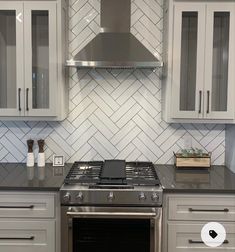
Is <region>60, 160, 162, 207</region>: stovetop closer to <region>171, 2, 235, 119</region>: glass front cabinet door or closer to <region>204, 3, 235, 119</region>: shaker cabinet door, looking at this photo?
<region>171, 2, 235, 119</region>: glass front cabinet door

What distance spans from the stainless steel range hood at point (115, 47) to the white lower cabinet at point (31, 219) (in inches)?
39.5

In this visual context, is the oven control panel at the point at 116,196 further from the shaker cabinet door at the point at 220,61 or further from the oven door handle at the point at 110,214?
the shaker cabinet door at the point at 220,61

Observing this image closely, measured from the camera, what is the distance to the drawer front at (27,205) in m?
2.48

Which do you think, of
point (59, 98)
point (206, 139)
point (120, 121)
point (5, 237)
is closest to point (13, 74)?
point (59, 98)

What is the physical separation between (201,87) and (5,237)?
6.03ft

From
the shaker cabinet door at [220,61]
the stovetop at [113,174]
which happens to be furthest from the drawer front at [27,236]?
the shaker cabinet door at [220,61]

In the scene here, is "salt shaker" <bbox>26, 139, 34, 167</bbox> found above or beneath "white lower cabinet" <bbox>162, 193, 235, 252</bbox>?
above

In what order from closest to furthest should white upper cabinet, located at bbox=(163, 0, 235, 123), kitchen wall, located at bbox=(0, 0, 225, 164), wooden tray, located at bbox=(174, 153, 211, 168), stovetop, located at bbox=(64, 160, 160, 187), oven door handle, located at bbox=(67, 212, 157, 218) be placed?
oven door handle, located at bbox=(67, 212, 157, 218), stovetop, located at bbox=(64, 160, 160, 187), white upper cabinet, located at bbox=(163, 0, 235, 123), wooden tray, located at bbox=(174, 153, 211, 168), kitchen wall, located at bbox=(0, 0, 225, 164)

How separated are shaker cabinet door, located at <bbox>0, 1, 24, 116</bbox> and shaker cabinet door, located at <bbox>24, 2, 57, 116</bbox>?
5 cm

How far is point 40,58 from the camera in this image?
283cm

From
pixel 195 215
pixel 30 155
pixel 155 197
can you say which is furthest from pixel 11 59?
pixel 195 215

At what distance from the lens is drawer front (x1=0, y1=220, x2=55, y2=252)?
8.16 ft

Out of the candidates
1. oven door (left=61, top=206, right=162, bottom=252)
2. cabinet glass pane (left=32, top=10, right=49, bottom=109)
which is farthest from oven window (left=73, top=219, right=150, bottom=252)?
cabinet glass pane (left=32, top=10, right=49, bottom=109)

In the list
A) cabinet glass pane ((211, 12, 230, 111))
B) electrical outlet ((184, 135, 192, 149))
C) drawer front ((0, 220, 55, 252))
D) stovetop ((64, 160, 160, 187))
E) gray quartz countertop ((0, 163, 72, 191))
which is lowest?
drawer front ((0, 220, 55, 252))
